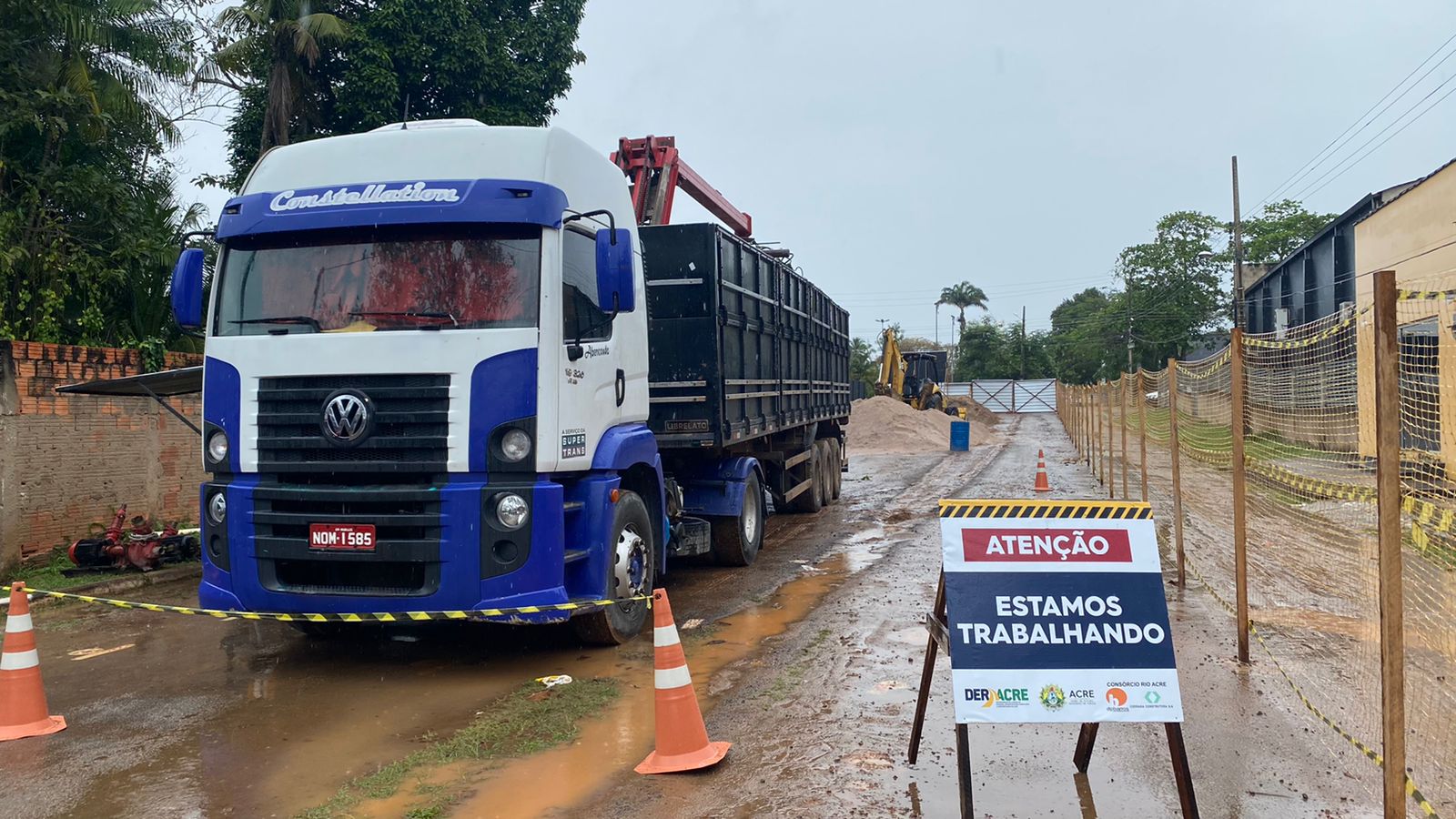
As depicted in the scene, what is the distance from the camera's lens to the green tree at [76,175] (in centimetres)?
1166

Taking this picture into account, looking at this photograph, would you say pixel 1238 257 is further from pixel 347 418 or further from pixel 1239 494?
pixel 347 418

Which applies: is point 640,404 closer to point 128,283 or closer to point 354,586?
point 354,586

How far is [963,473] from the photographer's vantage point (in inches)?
857

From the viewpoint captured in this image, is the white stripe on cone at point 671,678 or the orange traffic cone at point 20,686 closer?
the white stripe on cone at point 671,678

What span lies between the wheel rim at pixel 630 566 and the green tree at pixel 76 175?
306 inches

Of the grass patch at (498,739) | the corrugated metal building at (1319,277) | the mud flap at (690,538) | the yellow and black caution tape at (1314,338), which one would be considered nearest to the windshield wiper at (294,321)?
the grass patch at (498,739)

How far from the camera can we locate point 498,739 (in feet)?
16.5

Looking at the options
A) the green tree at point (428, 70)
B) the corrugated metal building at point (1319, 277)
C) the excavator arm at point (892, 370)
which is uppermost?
the green tree at point (428, 70)

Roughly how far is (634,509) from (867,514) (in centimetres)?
822

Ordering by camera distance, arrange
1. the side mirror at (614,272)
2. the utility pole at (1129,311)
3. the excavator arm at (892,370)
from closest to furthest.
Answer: the side mirror at (614,272)
the excavator arm at (892,370)
the utility pole at (1129,311)

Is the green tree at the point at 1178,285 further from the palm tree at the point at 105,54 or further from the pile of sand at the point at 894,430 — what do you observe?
the palm tree at the point at 105,54

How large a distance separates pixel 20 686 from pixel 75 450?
17.0 ft

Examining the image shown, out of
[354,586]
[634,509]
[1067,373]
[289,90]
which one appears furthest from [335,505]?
[1067,373]

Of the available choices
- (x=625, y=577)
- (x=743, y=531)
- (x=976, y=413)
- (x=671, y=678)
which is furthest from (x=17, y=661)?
(x=976, y=413)
